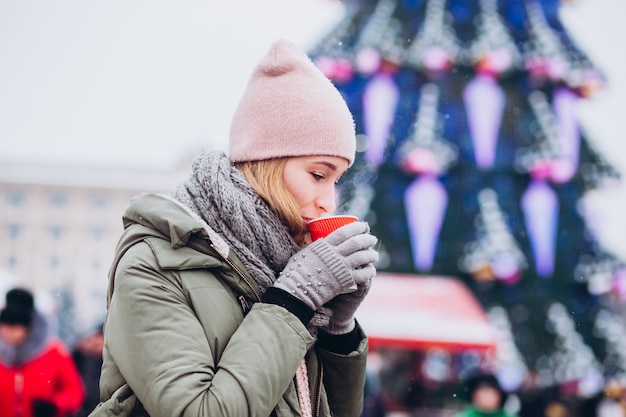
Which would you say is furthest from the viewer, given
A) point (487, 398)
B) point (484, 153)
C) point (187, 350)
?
point (484, 153)

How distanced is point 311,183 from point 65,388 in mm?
3675

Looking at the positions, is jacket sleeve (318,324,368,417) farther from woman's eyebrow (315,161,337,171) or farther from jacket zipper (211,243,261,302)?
woman's eyebrow (315,161,337,171)

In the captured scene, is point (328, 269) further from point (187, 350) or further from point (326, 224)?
point (187, 350)

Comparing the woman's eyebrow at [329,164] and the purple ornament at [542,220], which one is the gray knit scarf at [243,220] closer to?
the woman's eyebrow at [329,164]

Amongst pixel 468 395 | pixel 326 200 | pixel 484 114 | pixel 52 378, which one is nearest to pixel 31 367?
pixel 52 378

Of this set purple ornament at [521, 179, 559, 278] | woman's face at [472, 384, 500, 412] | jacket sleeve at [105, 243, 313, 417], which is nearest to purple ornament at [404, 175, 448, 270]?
purple ornament at [521, 179, 559, 278]

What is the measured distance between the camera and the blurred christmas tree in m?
9.17

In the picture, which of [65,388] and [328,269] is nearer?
[328,269]

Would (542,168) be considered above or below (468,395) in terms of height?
below

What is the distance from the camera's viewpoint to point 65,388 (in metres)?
4.67

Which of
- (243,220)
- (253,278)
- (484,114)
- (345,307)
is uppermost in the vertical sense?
(243,220)

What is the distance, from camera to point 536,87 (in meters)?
9.48

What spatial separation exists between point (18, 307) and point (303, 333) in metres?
4.04

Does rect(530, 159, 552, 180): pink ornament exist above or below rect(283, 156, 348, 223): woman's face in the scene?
below
